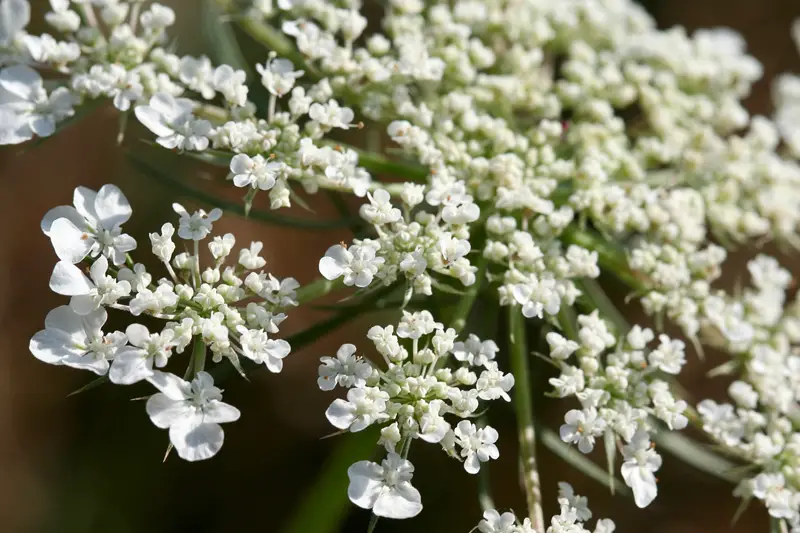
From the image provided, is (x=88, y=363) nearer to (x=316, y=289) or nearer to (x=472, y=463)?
(x=316, y=289)

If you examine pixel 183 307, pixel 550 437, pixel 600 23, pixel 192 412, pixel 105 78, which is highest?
pixel 600 23

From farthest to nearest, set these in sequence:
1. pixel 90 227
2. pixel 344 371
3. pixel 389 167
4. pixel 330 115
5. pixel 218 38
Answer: pixel 218 38 → pixel 389 167 → pixel 330 115 → pixel 90 227 → pixel 344 371

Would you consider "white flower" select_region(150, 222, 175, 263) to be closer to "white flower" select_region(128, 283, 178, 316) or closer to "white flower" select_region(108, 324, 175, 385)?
"white flower" select_region(128, 283, 178, 316)

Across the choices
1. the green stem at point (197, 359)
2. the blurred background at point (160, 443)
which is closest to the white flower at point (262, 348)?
the green stem at point (197, 359)

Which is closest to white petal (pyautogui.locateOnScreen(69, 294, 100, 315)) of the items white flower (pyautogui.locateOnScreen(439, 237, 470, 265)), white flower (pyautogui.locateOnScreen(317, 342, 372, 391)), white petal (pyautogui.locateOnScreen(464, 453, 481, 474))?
white flower (pyautogui.locateOnScreen(317, 342, 372, 391))

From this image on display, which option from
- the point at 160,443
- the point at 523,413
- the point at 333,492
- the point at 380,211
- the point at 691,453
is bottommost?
the point at 160,443

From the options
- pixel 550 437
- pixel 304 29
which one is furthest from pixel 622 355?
pixel 304 29

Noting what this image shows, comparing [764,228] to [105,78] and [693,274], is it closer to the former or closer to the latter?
[693,274]

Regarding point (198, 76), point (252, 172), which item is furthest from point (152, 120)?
point (252, 172)
